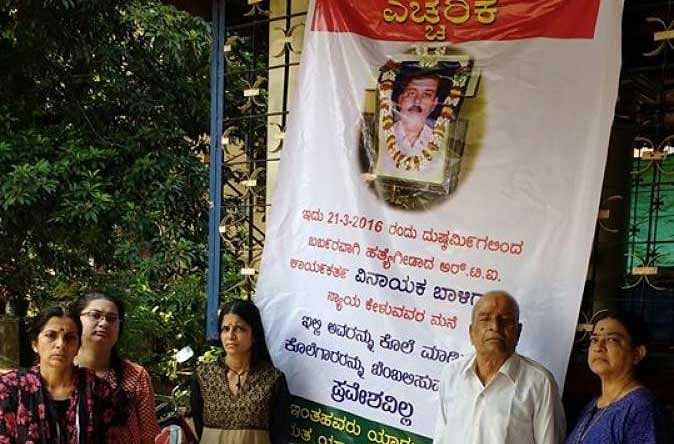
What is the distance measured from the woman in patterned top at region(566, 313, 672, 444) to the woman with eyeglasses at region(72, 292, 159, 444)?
5.01ft

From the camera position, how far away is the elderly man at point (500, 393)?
7.02ft

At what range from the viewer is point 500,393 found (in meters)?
2.18

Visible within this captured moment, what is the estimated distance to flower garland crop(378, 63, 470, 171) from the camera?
2730mm

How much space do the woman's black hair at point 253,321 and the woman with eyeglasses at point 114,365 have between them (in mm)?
408

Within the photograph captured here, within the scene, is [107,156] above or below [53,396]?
above

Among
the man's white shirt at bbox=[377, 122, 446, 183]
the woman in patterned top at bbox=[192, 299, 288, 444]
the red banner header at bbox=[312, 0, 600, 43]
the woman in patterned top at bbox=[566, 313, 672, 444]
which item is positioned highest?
the red banner header at bbox=[312, 0, 600, 43]

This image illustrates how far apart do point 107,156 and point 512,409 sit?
2.92m

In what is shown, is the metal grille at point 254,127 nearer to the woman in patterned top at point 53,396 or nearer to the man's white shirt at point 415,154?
the man's white shirt at point 415,154

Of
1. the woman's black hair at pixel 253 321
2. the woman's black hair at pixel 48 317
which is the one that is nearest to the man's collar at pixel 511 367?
the woman's black hair at pixel 253 321

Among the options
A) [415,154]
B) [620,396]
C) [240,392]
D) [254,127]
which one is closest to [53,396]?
[240,392]

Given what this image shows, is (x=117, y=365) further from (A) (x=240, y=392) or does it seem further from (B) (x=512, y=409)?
(B) (x=512, y=409)

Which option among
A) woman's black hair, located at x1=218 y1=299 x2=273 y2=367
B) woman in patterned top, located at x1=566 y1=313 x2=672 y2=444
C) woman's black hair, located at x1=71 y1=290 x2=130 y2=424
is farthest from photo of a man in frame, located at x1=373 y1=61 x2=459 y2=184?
woman's black hair, located at x1=71 y1=290 x2=130 y2=424

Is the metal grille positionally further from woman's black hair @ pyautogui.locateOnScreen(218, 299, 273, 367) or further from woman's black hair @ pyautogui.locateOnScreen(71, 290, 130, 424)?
woman's black hair @ pyautogui.locateOnScreen(71, 290, 130, 424)

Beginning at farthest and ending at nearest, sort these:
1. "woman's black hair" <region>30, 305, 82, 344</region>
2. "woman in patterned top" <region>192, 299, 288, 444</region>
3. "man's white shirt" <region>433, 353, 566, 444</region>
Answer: "woman in patterned top" <region>192, 299, 288, 444</region> → "woman's black hair" <region>30, 305, 82, 344</region> → "man's white shirt" <region>433, 353, 566, 444</region>
